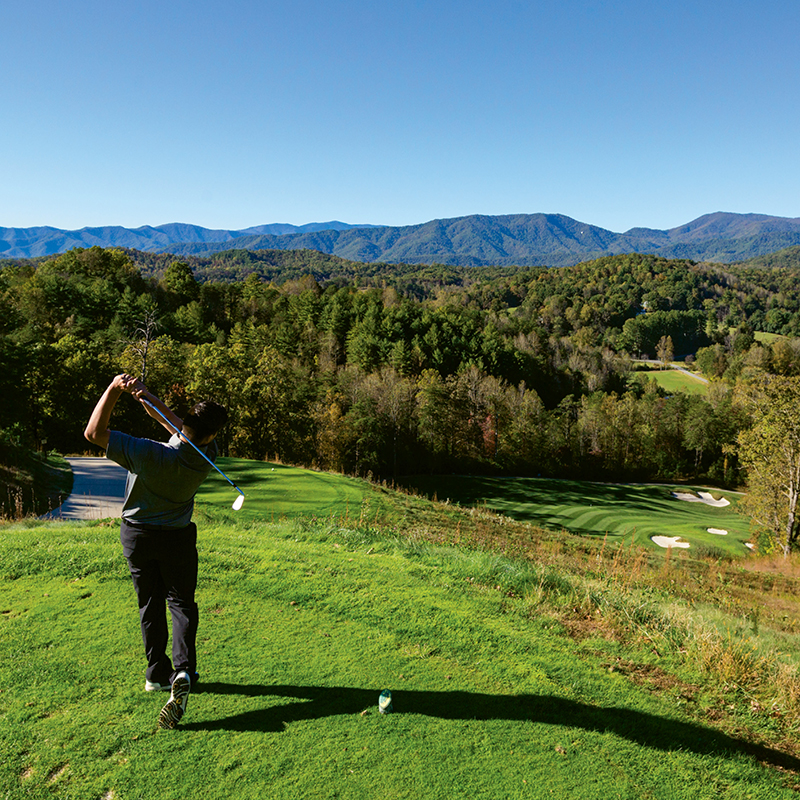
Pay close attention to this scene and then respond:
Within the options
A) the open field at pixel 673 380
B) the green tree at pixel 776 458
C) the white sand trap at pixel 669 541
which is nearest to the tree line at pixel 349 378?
the green tree at pixel 776 458

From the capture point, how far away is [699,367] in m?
131

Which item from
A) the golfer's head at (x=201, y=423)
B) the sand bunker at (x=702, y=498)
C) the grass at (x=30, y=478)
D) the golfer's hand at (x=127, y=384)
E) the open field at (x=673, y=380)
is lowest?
the sand bunker at (x=702, y=498)

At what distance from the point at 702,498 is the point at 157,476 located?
59347 millimetres

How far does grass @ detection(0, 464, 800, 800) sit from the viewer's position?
3570 mm

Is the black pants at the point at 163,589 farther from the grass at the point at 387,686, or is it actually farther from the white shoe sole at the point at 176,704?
the grass at the point at 387,686

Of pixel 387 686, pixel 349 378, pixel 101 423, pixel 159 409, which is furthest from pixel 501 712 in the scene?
pixel 349 378

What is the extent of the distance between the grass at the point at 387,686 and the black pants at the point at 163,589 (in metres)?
0.30

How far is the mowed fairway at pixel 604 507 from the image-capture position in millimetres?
34562

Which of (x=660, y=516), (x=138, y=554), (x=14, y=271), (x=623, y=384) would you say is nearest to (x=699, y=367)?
(x=623, y=384)

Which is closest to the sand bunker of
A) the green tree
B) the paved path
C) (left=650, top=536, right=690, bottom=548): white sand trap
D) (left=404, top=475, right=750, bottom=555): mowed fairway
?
(left=404, top=475, right=750, bottom=555): mowed fairway

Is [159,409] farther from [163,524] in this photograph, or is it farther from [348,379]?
[348,379]

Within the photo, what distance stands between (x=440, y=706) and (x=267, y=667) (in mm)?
1569

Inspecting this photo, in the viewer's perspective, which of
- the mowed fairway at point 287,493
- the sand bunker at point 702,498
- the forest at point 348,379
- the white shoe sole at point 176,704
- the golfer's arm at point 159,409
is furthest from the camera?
the sand bunker at point 702,498

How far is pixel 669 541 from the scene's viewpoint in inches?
1257
